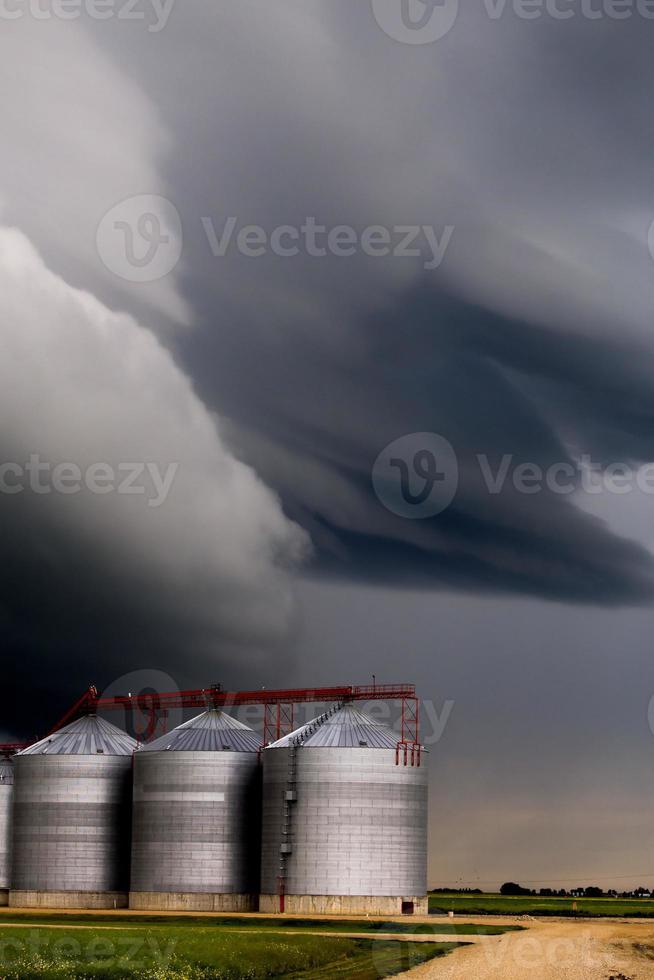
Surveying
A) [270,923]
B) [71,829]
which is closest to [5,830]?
[71,829]

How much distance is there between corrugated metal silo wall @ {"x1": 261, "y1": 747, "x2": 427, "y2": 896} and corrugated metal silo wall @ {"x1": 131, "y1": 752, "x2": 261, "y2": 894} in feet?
17.1

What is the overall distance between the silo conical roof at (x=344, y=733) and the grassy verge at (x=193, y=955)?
36927 millimetres

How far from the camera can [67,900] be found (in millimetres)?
133375

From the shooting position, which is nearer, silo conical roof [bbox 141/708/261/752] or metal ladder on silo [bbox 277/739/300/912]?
metal ladder on silo [bbox 277/739/300/912]

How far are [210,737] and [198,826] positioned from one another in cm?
878

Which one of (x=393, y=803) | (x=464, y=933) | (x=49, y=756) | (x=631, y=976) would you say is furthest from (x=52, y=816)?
(x=631, y=976)

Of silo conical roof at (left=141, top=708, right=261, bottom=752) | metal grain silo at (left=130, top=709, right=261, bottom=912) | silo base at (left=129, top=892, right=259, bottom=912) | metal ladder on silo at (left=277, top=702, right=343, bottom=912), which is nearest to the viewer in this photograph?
metal ladder on silo at (left=277, top=702, right=343, bottom=912)

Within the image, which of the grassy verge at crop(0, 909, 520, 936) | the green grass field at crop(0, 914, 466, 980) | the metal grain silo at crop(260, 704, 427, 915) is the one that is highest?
the metal grain silo at crop(260, 704, 427, 915)

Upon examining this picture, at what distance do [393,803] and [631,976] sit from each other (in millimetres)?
51323

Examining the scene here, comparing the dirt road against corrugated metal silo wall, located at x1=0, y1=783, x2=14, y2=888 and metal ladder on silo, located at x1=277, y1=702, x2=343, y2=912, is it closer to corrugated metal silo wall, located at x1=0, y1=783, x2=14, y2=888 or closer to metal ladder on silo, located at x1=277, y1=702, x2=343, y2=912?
metal ladder on silo, located at x1=277, y1=702, x2=343, y2=912

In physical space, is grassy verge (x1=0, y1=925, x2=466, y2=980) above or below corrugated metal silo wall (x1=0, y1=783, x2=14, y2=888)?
below

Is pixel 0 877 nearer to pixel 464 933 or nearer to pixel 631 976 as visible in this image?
pixel 464 933

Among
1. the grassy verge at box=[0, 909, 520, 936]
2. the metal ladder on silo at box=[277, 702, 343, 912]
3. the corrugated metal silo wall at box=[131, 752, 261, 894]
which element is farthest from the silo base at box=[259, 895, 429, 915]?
the corrugated metal silo wall at box=[131, 752, 261, 894]

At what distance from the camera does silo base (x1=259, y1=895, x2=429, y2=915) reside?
392 ft
